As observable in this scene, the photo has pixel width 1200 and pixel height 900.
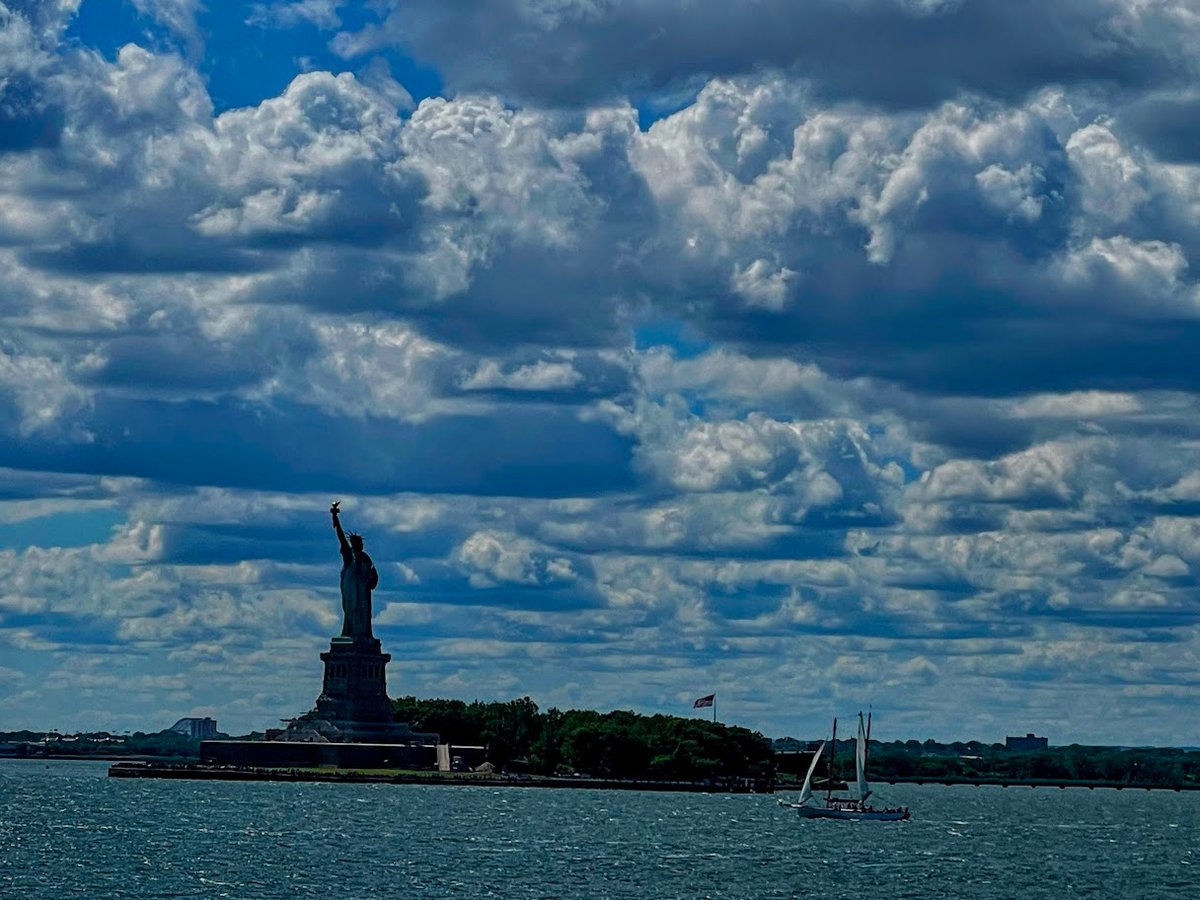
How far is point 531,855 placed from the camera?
133 meters

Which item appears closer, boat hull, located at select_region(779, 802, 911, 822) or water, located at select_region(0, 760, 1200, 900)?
water, located at select_region(0, 760, 1200, 900)

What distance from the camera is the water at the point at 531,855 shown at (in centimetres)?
11125

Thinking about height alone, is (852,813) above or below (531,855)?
above

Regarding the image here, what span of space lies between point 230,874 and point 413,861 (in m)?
12.8

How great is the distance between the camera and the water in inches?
4380

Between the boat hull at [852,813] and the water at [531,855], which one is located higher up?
the boat hull at [852,813]

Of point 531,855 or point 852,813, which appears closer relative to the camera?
point 531,855

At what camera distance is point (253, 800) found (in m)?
198

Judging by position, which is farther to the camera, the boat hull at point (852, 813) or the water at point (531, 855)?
the boat hull at point (852, 813)

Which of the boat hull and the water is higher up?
the boat hull

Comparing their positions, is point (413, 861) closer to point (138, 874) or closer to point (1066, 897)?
point (138, 874)

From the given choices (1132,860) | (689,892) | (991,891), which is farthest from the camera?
(1132,860)

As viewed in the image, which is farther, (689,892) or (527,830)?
(527,830)

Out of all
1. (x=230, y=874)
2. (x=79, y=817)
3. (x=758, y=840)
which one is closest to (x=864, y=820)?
(x=758, y=840)
